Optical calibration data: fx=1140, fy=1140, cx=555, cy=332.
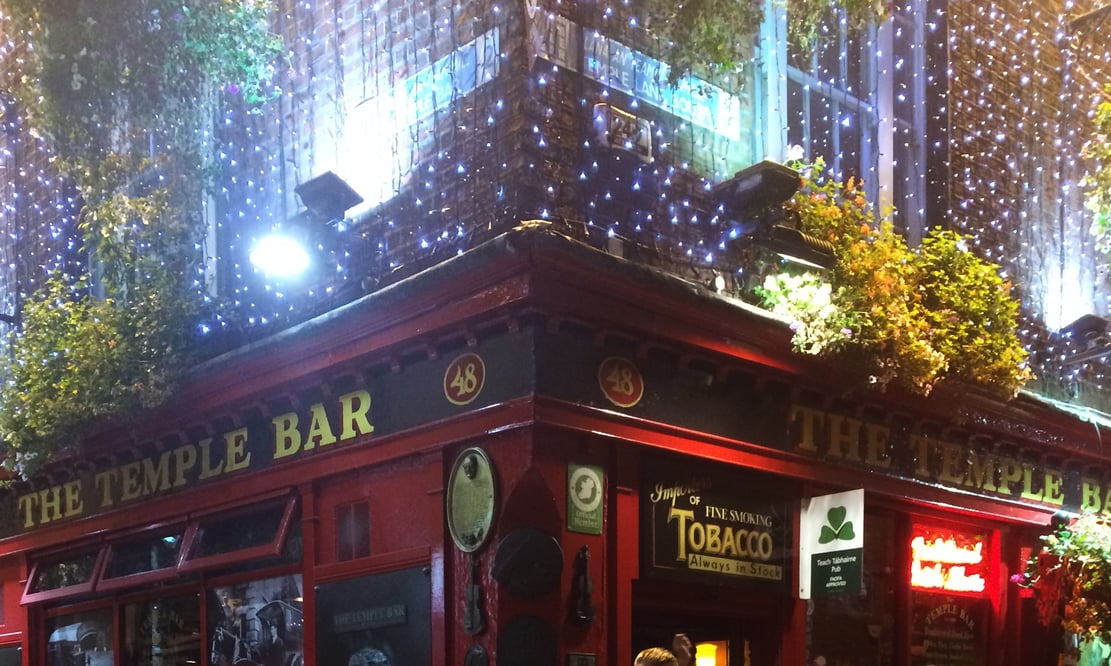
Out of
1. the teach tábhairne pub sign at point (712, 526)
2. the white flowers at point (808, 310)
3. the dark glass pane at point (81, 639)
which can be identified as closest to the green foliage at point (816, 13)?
the white flowers at point (808, 310)

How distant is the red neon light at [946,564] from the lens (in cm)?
1023

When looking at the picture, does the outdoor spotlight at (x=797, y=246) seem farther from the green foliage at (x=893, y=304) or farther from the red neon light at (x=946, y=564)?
the red neon light at (x=946, y=564)

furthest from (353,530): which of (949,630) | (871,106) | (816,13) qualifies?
(871,106)

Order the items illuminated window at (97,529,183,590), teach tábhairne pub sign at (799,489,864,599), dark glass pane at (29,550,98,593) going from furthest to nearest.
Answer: dark glass pane at (29,550,98,593) < illuminated window at (97,529,183,590) < teach tábhairne pub sign at (799,489,864,599)

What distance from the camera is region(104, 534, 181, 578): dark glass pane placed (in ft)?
34.4

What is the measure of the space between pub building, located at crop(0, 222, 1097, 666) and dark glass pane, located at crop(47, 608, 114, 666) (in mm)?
38

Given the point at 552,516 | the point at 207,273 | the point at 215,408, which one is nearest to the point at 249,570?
Answer: the point at 215,408

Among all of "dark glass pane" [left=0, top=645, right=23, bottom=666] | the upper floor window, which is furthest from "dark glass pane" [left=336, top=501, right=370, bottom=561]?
"dark glass pane" [left=0, top=645, right=23, bottom=666]

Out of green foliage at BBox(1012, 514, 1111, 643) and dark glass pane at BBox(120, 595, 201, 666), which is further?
dark glass pane at BBox(120, 595, 201, 666)

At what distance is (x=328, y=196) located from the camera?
9.02m

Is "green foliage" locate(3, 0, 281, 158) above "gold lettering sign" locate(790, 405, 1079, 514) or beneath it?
above

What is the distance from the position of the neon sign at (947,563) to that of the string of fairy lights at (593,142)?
7.18ft

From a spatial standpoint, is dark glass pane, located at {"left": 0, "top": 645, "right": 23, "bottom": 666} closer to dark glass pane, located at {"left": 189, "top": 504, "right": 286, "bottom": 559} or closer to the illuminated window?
the illuminated window

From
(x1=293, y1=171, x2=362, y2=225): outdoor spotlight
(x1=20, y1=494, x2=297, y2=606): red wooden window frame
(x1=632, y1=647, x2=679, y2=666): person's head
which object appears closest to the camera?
(x1=632, y1=647, x2=679, y2=666): person's head
